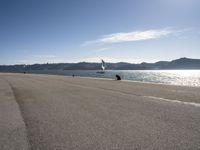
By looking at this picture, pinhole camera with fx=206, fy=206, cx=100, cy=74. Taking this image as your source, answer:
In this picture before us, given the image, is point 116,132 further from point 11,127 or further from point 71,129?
point 11,127

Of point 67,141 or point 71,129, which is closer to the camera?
point 67,141

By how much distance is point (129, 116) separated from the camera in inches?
333

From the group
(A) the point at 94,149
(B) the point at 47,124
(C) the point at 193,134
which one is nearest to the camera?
(A) the point at 94,149

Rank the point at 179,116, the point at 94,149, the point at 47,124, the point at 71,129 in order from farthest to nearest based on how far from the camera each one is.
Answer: the point at 179,116 → the point at 47,124 → the point at 71,129 → the point at 94,149

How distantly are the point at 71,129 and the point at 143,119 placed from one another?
2.87 meters

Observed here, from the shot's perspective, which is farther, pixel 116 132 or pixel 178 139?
pixel 116 132

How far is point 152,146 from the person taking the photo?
17.0 feet

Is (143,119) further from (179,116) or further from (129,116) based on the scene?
(179,116)

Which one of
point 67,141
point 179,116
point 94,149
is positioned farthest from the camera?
point 179,116

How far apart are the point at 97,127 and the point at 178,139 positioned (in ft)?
8.37

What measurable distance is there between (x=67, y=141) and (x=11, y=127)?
2.47 metres

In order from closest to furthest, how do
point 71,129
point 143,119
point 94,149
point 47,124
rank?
point 94,149 → point 71,129 → point 47,124 → point 143,119

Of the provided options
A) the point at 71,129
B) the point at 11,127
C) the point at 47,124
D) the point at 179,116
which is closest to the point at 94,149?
the point at 71,129

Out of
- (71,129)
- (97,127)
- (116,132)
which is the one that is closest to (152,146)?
(116,132)
